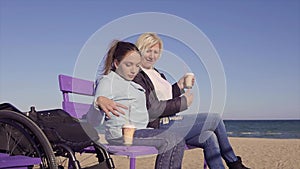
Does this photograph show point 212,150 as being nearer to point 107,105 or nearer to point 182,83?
point 182,83

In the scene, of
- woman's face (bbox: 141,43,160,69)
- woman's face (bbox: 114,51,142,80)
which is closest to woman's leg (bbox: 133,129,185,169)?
woman's face (bbox: 114,51,142,80)

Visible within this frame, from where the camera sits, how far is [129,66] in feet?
10.3

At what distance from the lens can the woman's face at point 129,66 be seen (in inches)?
123

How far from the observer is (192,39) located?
2.98 metres

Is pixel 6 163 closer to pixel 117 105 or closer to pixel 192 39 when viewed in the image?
pixel 117 105

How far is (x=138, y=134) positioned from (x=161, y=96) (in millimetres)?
471

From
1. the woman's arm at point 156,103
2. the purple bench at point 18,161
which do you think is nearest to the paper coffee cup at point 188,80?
the woman's arm at point 156,103

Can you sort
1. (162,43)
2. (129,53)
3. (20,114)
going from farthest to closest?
(162,43), (129,53), (20,114)

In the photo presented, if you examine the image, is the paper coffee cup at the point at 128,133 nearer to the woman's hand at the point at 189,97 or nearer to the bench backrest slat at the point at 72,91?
the woman's hand at the point at 189,97

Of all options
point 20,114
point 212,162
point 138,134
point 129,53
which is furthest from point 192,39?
point 20,114

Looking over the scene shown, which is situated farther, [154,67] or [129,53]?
Answer: [154,67]

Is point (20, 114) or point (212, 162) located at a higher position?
point (20, 114)

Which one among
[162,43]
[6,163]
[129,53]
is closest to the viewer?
[6,163]

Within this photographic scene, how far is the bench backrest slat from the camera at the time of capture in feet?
13.1
